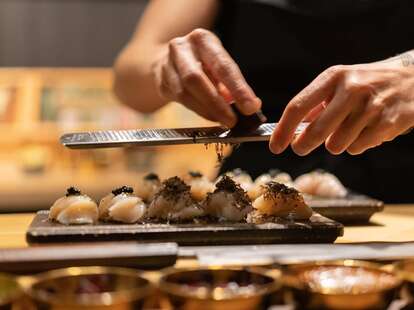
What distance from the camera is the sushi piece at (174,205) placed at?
5.52ft

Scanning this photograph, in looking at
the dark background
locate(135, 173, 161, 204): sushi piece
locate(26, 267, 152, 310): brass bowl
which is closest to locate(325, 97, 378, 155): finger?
locate(135, 173, 161, 204): sushi piece

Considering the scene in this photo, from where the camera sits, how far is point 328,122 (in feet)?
5.14

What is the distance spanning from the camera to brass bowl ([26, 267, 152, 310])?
3.22 feet

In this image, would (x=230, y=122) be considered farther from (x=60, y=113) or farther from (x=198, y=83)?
(x=60, y=113)

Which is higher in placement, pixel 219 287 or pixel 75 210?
pixel 75 210

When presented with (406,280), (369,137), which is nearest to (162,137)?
(369,137)

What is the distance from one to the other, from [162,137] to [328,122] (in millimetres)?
367

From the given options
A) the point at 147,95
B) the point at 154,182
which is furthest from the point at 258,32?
the point at 154,182

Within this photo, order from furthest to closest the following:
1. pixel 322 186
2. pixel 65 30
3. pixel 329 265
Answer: pixel 65 30 < pixel 322 186 < pixel 329 265

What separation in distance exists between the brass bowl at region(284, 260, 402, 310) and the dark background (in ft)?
11.7

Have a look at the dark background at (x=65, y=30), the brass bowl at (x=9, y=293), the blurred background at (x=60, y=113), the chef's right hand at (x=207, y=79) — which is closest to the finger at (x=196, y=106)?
the chef's right hand at (x=207, y=79)

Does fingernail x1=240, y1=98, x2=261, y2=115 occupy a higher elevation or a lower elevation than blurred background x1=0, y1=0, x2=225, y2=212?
lower

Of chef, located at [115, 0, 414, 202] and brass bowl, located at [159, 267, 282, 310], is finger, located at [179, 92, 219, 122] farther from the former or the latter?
brass bowl, located at [159, 267, 282, 310]

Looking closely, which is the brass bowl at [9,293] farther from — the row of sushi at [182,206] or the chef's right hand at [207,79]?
the chef's right hand at [207,79]
